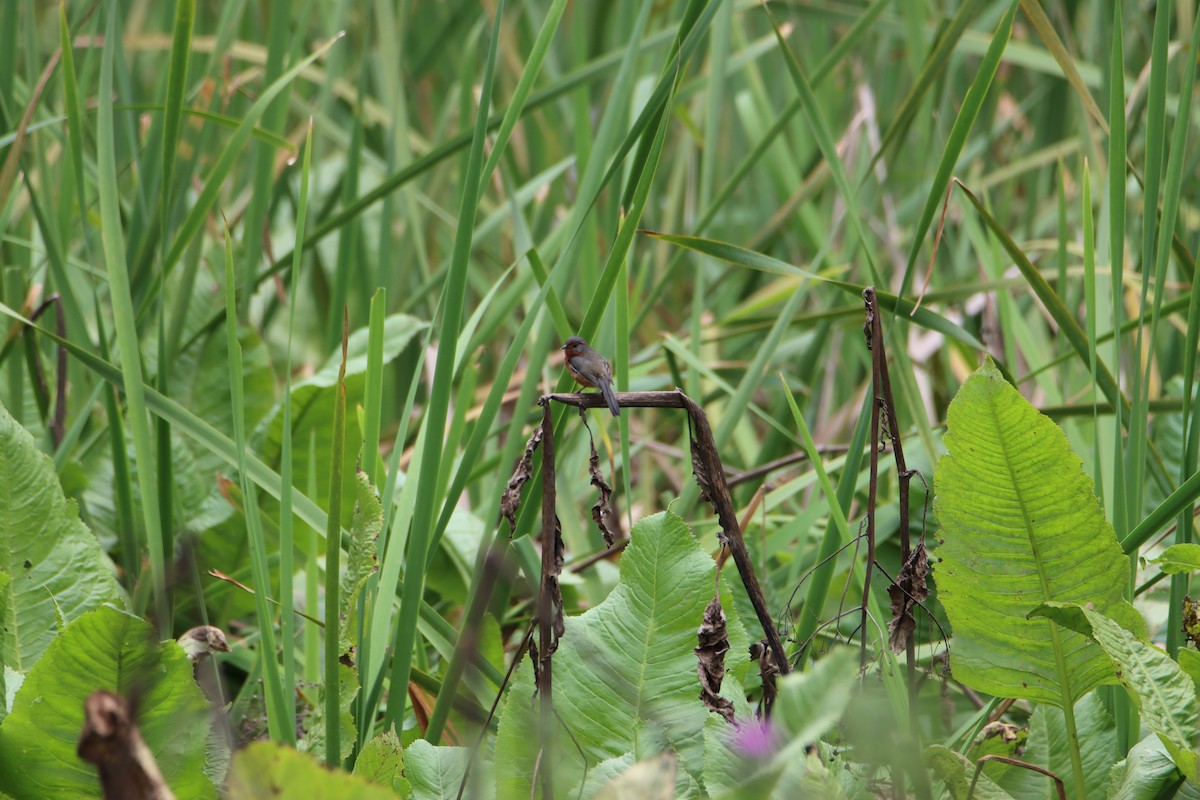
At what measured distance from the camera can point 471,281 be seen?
210 centimetres

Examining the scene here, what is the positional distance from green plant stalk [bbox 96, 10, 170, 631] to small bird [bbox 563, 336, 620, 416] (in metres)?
0.30

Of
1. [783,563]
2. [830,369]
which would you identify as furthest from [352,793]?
[830,369]

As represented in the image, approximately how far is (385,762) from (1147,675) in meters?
0.48

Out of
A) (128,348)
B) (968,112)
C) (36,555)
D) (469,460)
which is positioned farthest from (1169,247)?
(36,555)

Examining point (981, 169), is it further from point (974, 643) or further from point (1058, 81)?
point (974, 643)

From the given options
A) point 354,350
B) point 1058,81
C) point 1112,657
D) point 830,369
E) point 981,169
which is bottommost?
point 1112,657

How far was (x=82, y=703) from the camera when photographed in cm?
69

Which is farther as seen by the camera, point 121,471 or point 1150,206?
point 121,471

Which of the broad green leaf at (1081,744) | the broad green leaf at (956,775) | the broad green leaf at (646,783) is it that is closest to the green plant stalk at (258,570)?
the broad green leaf at (646,783)

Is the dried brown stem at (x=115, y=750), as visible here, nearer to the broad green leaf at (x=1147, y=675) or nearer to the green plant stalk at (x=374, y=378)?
the green plant stalk at (x=374, y=378)

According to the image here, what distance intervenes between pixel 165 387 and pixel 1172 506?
77 cm

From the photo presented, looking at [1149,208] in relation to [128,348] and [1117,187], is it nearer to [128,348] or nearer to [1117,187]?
[1117,187]

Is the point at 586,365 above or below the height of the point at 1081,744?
above

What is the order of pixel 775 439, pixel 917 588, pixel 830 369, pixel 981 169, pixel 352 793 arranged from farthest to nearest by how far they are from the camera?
1. pixel 981 169
2. pixel 830 369
3. pixel 775 439
4. pixel 917 588
5. pixel 352 793
